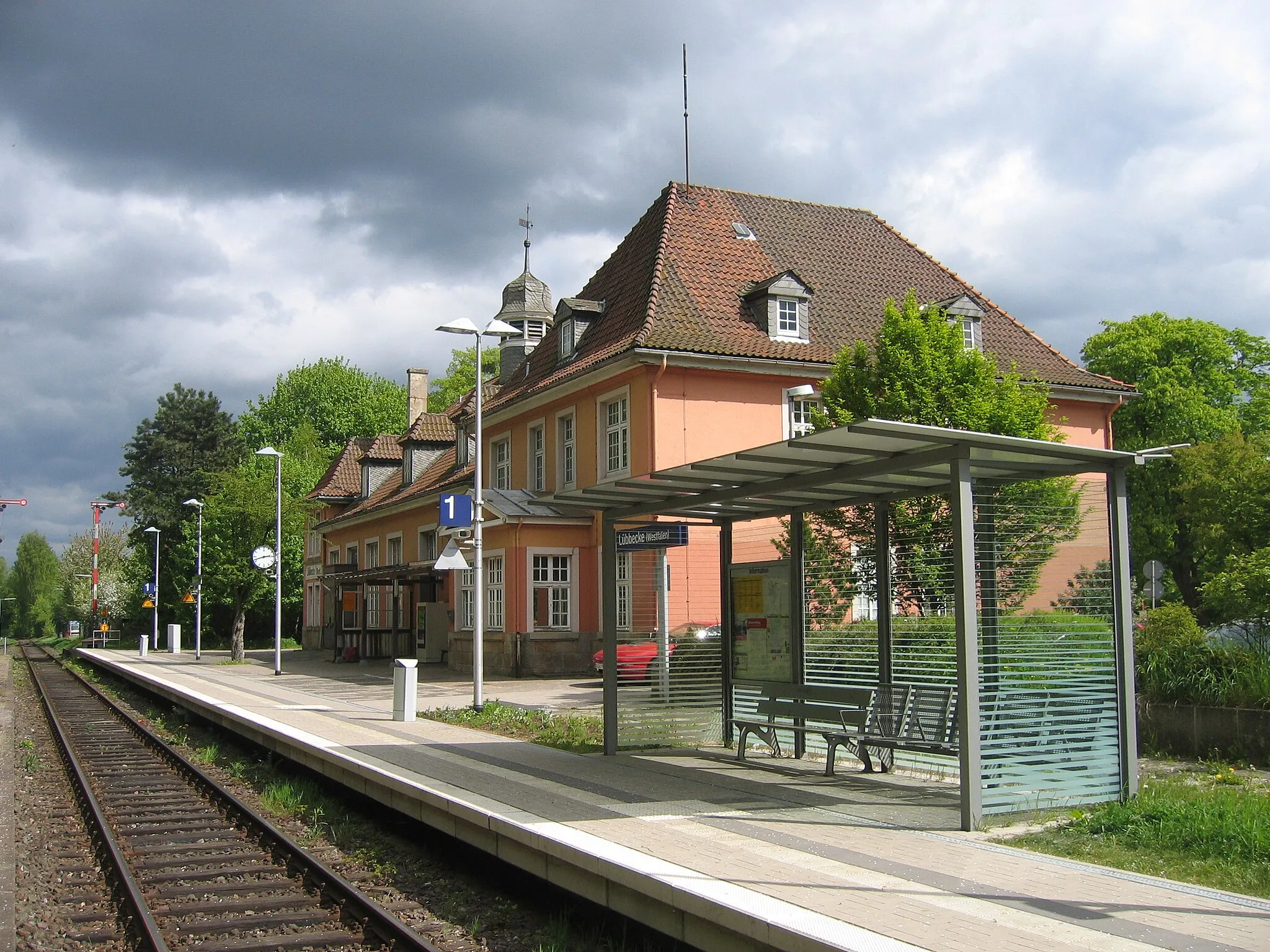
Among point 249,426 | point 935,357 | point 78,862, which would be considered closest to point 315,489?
point 249,426

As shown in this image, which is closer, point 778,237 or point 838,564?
point 838,564

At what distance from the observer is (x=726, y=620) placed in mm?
13141

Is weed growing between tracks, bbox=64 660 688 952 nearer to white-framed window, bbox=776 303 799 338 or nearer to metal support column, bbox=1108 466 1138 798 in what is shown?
metal support column, bbox=1108 466 1138 798

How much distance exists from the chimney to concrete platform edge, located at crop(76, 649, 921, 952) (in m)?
44.7

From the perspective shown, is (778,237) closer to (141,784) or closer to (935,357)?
(935,357)

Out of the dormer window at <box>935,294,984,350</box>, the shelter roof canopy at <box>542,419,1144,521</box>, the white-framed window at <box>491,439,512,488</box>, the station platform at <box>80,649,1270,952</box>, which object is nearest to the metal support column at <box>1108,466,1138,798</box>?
the shelter roof canopy at <box>542,419,1144,521</box>

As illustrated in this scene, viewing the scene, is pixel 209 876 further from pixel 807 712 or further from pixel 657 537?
pixel 657 537

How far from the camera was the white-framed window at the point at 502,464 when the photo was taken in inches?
1359

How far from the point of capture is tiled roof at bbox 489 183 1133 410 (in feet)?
92.1

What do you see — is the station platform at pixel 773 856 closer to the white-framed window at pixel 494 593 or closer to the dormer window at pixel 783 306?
the white-framed window at pixel 494 593

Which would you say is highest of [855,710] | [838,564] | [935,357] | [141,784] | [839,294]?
[839,294]

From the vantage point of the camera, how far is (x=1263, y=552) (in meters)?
18.5

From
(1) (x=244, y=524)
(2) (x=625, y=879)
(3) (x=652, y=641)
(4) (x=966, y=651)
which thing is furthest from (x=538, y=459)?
(2) (x=625, y=879)

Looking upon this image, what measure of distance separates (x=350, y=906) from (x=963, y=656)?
4712mm
